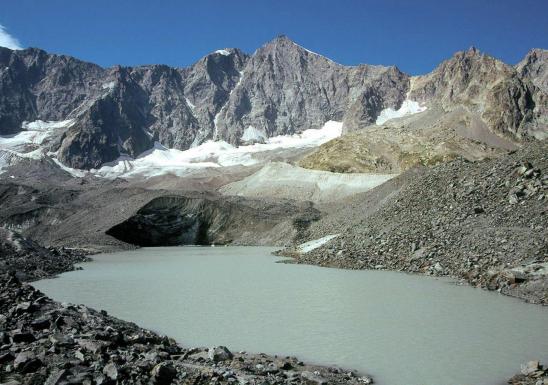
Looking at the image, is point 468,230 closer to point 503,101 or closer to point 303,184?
point 303,184

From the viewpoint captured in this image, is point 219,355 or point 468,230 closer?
point 219,355

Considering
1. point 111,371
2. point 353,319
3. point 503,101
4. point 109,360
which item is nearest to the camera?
point 111,371

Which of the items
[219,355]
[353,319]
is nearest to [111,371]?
[219,355]

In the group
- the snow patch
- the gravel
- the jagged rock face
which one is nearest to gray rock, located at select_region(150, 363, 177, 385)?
the gravel

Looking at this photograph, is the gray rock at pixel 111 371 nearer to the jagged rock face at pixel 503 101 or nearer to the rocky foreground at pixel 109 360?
the rocky foreground at pixel 109 360

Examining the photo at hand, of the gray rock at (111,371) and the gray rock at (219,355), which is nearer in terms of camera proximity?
the gray rock at (111,371)

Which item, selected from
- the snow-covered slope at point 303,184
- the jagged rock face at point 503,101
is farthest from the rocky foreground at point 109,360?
the jagged rock face at point 503,101

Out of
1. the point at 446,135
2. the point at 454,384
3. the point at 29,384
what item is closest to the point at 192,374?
the point at 29,384

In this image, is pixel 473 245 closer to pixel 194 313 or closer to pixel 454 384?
pixel 194 313

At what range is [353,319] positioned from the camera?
15.5 meters

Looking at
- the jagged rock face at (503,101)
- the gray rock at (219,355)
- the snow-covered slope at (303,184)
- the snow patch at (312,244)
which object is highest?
the jagged rock face at (503,101)

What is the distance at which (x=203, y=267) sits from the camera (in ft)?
114

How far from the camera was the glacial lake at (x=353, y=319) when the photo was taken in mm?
11188

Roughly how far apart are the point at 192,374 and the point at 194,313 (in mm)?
7521
